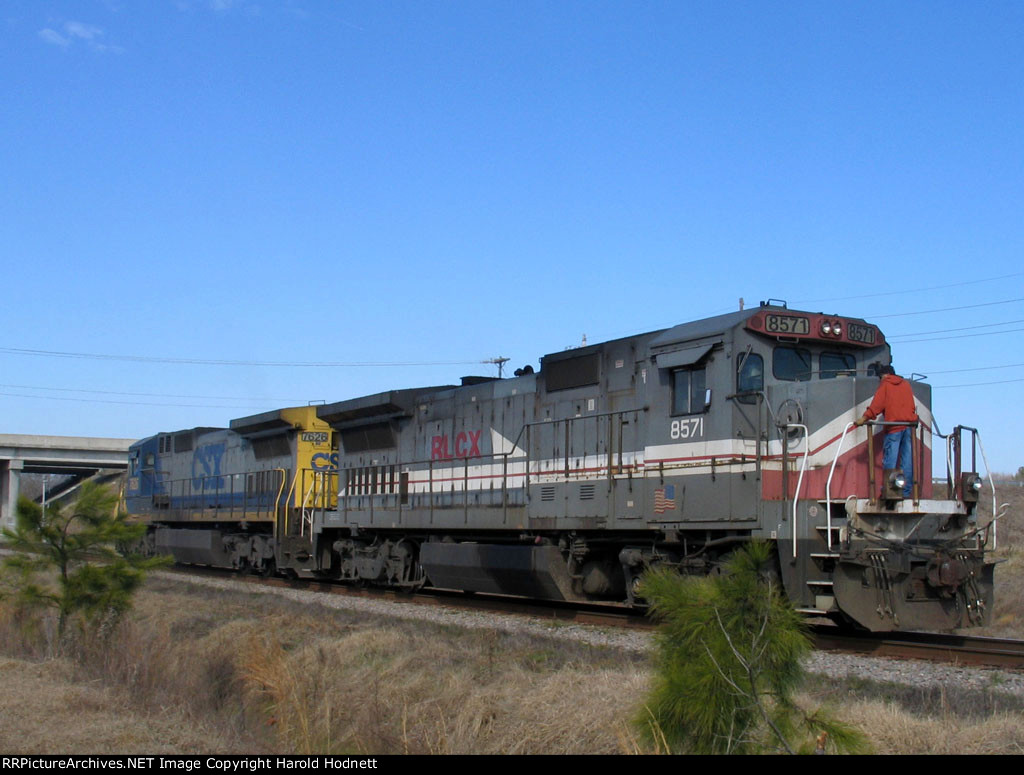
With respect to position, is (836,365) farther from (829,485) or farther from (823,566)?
(823,566)

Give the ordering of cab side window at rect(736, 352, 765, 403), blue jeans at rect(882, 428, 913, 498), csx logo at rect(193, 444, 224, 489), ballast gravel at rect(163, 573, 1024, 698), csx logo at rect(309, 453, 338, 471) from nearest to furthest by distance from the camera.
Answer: ballast gravel at rect(163, 573, 1024, 698) → blue jeans at rect(882, 428, 913, 498) → cab side window at rect(736, 352, 765, 403) → csx logo at rect(309, 453, 338, 471) → csx logo at rect(193, 444, 224, 489)

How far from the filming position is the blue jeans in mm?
9945

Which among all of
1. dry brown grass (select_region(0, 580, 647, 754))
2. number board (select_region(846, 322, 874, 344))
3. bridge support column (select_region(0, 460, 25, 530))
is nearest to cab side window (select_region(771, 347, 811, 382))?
number board (select_region(846, 322, 874, 344))

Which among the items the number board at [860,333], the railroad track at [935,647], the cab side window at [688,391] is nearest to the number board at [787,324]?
the number board at [860,333]

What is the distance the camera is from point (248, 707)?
317 inches

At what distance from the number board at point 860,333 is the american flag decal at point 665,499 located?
2.60 meters

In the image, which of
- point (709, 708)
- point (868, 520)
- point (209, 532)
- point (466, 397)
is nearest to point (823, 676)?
point (868, 520)

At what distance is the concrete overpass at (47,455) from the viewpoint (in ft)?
178

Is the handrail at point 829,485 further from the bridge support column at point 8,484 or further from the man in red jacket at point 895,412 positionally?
the bridge support column at point 8,484

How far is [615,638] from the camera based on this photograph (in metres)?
10.8

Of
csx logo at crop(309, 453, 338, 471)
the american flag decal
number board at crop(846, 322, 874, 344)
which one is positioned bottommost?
the american flag decal

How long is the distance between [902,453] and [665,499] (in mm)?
2644

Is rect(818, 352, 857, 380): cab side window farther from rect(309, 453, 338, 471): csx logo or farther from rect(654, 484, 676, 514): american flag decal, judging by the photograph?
rect(309, 453, 338, 471): csx logo

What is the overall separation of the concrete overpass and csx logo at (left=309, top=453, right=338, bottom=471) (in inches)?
1564
